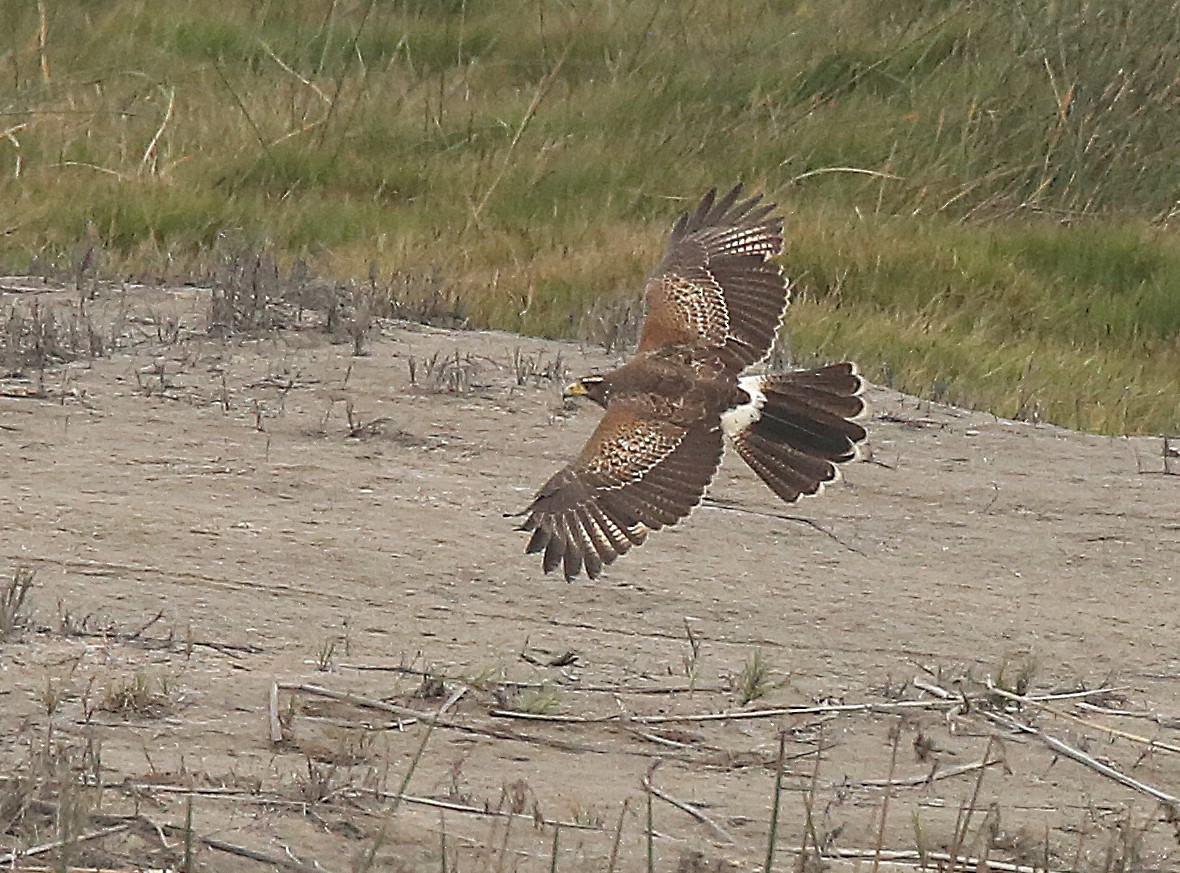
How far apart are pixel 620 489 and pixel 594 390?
2.11 ft

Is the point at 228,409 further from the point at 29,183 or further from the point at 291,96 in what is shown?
the point at 291,96

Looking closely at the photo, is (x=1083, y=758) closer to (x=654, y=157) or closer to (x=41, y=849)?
(x=41, y=849)

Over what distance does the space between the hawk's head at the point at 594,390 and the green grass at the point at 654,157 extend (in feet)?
7.12

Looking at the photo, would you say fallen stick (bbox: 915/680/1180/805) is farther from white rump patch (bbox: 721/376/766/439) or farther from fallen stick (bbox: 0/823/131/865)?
fallen stick (bbox: 0/823/131/865)

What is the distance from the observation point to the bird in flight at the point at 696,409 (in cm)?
451

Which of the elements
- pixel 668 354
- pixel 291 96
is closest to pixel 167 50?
pixel 291 96

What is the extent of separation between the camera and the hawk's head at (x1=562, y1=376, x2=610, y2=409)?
511 cm

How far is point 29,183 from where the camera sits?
9000 millimetres

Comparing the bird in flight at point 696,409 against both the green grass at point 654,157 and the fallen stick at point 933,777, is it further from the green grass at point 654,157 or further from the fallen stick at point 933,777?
the green grass at point 654,157

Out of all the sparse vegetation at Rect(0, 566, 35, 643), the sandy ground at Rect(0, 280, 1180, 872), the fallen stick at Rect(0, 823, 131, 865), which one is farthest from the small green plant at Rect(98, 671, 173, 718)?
the fallen stick at Rect(0, 823, 131, 865)

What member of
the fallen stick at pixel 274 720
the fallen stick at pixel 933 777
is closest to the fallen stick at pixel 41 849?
the fallen stick at pixel 274 720

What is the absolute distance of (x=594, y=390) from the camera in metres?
5.18

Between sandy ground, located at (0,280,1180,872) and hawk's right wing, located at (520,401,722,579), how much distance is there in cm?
22

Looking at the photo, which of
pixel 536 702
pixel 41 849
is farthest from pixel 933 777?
pixel 41 849
